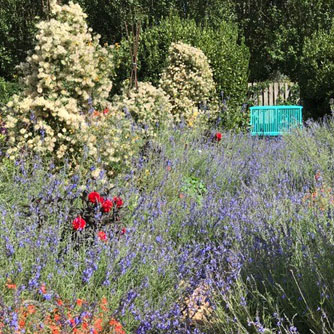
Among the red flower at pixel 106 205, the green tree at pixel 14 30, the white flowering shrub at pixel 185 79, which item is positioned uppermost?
the green tree at pixel 14 30

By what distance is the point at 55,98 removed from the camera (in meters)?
5.01

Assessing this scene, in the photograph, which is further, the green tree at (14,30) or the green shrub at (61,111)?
the green tree at (14,30)

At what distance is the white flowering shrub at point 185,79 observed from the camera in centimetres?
917

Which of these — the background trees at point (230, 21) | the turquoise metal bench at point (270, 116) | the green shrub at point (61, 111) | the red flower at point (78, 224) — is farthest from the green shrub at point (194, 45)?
the red flower at point (78, 224)

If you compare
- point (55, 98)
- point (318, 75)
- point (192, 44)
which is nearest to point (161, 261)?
point (55, 98)

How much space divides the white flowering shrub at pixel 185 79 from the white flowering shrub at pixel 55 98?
3993 mm

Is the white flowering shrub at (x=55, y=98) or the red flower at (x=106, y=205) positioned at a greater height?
the white flowering shrub at (x=55, y=98)

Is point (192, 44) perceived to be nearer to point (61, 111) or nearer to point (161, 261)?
point (61, 111)

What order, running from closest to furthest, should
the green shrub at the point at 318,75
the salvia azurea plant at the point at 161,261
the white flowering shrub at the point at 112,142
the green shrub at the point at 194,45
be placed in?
the salvia azurea plant at the point at 161,261 → the white flowering shrub at the point at 112,142 → the green shrub at the point at 194,45 → the green shrub at the point at 318,75

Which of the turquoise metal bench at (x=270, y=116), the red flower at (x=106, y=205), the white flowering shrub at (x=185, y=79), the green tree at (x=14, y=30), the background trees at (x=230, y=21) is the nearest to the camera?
the red flower at (x=106, y=205)

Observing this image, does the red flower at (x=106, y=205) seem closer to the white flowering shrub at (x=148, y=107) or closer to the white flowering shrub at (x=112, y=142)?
the white flowering shrub at (x=112, y=142)

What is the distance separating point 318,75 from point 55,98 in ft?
26.8

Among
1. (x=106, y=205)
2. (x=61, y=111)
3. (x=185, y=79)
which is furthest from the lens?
(x=185, y=79)

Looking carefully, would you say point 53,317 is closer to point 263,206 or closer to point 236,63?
point 263,206
